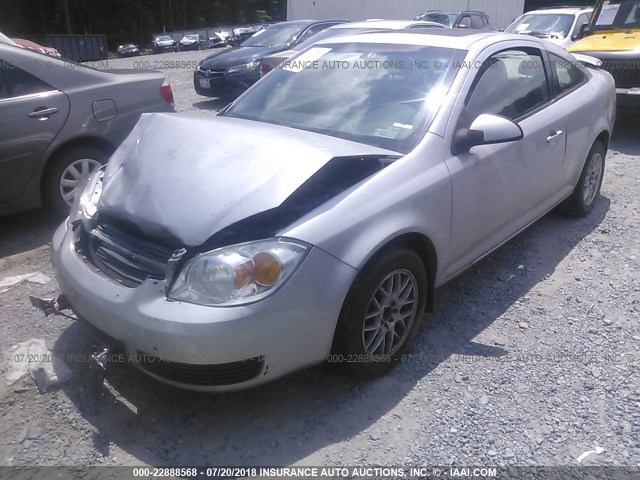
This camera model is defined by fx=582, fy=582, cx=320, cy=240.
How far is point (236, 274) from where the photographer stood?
2.38 m

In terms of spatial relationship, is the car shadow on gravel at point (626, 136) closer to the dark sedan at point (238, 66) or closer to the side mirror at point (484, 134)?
the side mirror at point (484, 134)

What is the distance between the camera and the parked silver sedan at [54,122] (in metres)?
4.38

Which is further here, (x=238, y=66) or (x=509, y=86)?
(x=238, y=66)

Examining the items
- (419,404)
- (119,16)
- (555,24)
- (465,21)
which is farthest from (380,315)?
(119,16)

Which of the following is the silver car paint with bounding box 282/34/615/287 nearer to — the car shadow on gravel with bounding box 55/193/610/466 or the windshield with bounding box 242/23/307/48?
the car shadow on gravel with bounding box 55/193/610/466

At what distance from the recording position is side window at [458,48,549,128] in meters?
3.43

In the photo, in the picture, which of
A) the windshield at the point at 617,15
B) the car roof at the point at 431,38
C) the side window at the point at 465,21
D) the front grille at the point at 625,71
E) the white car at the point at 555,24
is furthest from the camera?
the side window at the point at 465,21

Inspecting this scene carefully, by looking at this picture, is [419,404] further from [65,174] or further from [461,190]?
[65,174]

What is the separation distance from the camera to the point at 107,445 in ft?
8.30

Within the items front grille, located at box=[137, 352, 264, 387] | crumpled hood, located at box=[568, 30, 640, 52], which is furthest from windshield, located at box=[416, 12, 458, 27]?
front grille, located at box=[137, 352, 264, 387]

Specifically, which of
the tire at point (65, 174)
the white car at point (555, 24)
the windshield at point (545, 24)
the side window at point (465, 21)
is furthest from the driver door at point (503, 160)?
the side window at point (465, 21)

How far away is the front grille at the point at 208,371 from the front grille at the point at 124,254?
35 centimetres

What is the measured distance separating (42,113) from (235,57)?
620cm

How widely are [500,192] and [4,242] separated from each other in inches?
148
